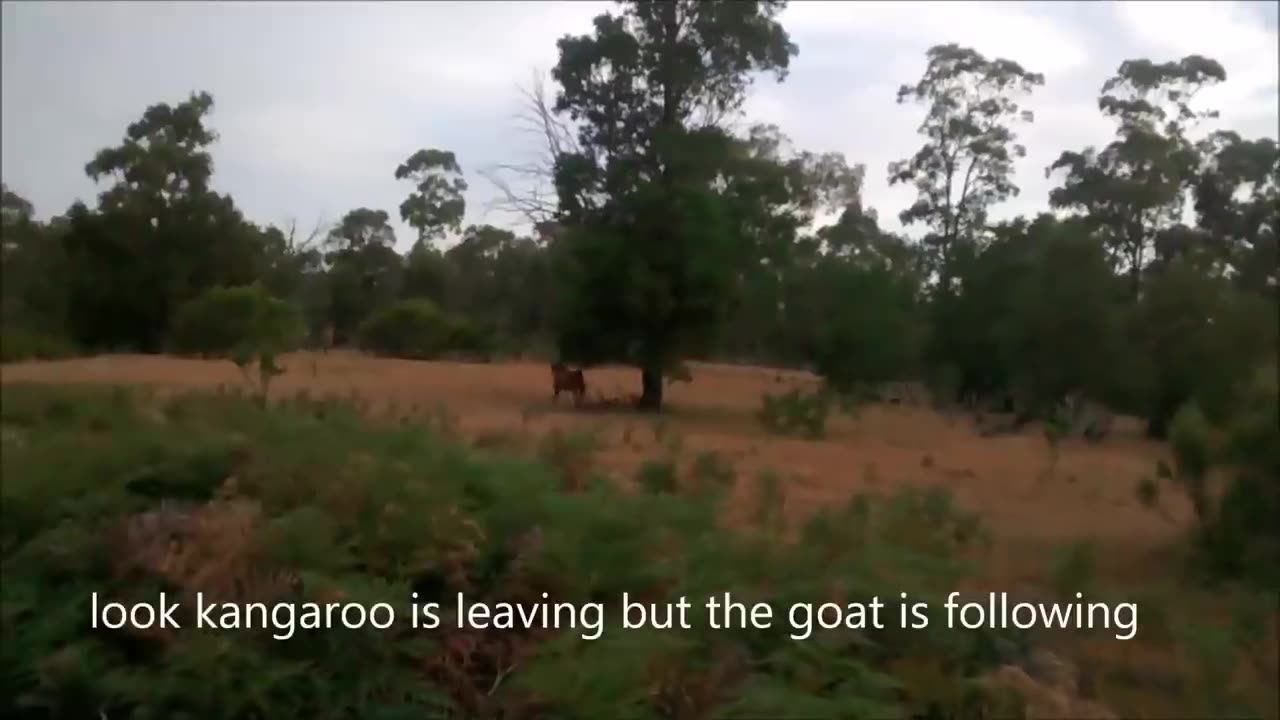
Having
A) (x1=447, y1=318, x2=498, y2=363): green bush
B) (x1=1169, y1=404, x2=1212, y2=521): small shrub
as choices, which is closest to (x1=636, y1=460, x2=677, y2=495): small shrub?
(x1=1169, y1=404, x2=1212, y2=521): small shrub

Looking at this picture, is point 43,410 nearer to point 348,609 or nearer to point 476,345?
point 348,609

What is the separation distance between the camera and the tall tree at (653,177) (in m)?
22.5

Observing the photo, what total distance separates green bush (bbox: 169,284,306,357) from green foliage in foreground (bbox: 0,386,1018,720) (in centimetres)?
353

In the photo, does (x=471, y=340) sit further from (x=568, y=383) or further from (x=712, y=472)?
(x=712, y=472)

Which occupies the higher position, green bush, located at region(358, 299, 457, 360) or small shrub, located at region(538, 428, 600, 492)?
green bush, located at region(358, 299, 457, 360)

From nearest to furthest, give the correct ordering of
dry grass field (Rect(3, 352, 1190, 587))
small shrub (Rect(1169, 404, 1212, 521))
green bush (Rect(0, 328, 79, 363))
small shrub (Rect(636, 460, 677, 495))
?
small shrub (Rect(1169, 404, 1212, 521)), dry grass field (Rect(3, 352, 1190, 587)), small shrub (Rect(636, 460, 677, 495)), green bush (Rect(0, 328, 79, 363))

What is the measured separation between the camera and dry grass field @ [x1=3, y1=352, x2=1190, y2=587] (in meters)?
9.68

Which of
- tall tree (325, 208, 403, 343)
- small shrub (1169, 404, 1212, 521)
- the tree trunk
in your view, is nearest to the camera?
small shrub (1169, 404, 1212, 521)

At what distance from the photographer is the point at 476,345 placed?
25.9 m

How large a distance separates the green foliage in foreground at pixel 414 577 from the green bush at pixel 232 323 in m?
3.53

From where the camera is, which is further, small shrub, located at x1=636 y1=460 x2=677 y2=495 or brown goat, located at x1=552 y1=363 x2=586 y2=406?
brown goat, located at x1=552 y1=363 x2=586 y2=406

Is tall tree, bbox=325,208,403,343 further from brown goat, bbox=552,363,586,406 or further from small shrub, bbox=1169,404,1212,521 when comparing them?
small shrub, bbox=1169,404,1212,521

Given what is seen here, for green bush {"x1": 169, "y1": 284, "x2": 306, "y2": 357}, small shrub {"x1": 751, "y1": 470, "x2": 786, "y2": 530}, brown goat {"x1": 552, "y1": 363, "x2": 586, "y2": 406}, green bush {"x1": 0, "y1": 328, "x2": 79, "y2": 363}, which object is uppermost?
green bush {"x1": 169, "y1": 284, "x2": 306, "y2": 357}

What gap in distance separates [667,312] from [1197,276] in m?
14.6
